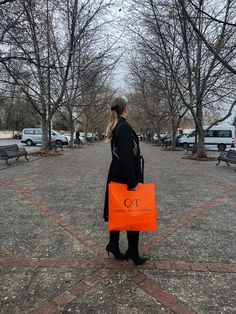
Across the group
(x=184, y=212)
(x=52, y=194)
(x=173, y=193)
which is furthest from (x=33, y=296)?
(x=173, y=193)

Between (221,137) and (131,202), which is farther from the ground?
(221,137)

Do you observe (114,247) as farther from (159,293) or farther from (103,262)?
(159,293)

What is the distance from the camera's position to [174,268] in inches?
133

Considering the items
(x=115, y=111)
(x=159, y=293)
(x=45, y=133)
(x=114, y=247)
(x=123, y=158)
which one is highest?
(x=115, y=111)

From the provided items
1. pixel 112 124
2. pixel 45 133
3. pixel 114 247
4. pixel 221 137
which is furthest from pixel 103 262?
pixel 221 137

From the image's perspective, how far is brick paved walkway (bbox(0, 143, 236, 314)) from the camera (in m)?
2.72

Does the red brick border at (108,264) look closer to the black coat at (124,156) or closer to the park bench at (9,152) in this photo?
the black coat at (124,156)

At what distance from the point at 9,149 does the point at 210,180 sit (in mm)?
9451

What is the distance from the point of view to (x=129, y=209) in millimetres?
3131

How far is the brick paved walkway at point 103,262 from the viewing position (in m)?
2.72

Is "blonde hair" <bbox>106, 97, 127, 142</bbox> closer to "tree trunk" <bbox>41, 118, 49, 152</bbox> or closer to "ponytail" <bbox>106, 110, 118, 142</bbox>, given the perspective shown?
"ponytail" <bbox>106, 110, 118, 142</bbox>

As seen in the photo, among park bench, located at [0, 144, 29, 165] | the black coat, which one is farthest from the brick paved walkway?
park bench, located at [0, 144, 29, 165]

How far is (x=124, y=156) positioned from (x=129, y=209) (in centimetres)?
59

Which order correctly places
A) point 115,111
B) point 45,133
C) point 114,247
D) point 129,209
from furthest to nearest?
1. point 45,133
2. point 114,247
3. point 115,111
4. point 129,209
